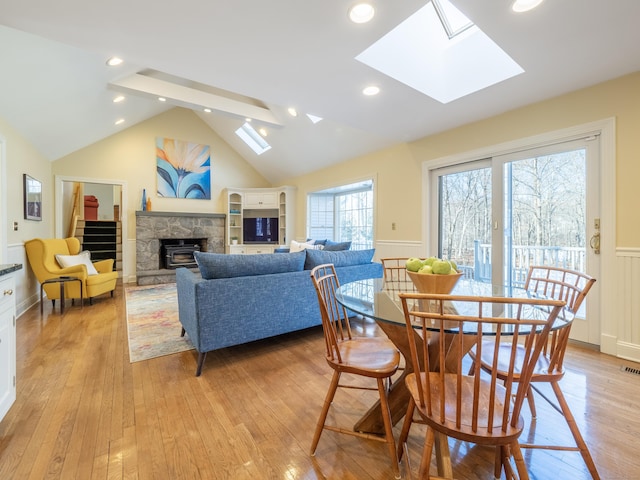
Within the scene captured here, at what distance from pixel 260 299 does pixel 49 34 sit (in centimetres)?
235

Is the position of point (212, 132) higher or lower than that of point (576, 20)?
higher

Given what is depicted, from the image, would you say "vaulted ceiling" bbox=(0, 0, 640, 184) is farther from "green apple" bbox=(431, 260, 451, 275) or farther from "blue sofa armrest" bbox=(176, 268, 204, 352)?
"blue sofa armrest" bbox=(176, 268, 204, 352)

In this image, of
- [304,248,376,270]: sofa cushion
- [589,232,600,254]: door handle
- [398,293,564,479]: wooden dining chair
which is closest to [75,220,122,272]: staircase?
[304,248,376,270]: sofa cushion

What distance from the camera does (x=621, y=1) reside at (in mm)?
1654

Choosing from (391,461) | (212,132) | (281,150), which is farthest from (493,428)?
(212,132)

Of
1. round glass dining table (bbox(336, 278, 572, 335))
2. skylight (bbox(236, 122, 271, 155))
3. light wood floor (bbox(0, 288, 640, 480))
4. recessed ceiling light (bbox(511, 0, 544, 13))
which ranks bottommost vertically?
light wood floor (bbox(0, 288, 640, 480))

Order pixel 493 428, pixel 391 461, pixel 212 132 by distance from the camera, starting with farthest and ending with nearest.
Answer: pixel 212 132 → pixel 391 461 → pixel 493 428

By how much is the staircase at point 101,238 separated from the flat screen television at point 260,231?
2.75 m

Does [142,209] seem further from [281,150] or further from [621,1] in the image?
[621,1]

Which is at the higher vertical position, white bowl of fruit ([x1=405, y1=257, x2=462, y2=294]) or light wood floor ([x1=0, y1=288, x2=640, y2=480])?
white bowl of fruit ([x1=405, y1=257, x2=462, y2=294])

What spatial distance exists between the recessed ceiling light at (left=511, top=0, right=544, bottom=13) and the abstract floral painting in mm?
6399

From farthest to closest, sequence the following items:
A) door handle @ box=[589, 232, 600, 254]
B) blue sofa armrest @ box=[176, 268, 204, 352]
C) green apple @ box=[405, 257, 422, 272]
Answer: door handle @ box=[589, 232, 600, 254]
blue sofa armrest @ box=[176, 268, 204, 352]
green apple @ box=[405, 257, 422, 272]

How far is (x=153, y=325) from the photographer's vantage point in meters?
3.23

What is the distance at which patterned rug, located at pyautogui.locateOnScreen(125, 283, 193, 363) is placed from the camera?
257 centimetres
